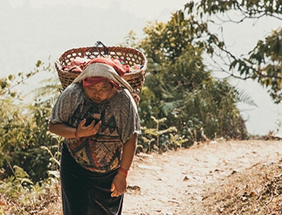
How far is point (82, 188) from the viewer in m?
3.11

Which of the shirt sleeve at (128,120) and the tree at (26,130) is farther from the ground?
the shirt sleeve at (128,120)

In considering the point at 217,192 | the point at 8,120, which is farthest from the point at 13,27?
the point at 217,192

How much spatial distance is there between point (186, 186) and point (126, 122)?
264 centimetres

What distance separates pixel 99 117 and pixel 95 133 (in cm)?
10

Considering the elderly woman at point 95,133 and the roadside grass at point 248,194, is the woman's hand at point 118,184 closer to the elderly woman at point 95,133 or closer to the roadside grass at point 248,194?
the elderly woman at point 95,133

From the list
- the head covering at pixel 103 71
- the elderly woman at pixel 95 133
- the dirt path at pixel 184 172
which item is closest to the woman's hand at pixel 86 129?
the elderly woman at pixel 95 133

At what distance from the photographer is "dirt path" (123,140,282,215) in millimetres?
4805

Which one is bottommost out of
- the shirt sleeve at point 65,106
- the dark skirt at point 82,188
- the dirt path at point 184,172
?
the dirt path at point 184,172

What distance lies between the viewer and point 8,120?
6.88 meters

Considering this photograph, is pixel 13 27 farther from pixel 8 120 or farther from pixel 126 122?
pixel 126 122

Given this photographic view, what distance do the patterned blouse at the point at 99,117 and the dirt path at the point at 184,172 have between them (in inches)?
67.0

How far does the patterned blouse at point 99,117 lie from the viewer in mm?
2930

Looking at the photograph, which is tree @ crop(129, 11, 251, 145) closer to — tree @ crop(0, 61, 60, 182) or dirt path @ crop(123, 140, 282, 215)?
dirt path @ crop(123, 140, 282, 215)

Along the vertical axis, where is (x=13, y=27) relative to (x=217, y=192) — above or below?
above
